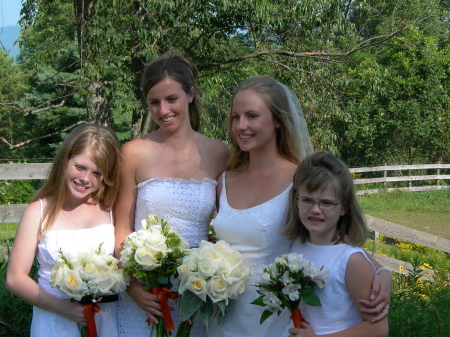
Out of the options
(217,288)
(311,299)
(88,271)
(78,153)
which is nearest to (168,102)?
(78,153)

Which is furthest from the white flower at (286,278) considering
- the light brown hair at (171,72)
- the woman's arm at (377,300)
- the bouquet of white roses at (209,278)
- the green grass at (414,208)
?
the green grass at (414,208)

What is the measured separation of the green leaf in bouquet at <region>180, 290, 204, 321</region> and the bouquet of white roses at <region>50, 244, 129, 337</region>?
408 mm

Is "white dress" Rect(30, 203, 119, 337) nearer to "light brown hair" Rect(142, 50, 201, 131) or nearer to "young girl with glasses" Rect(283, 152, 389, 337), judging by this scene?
"light brown hair" Rect(142, 50, 201, 131)

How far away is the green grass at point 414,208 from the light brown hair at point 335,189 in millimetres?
10496

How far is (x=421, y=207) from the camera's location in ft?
54.7

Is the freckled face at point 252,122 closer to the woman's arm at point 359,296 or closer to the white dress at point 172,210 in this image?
the white dress at point 172,210

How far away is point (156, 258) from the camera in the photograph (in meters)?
2.53

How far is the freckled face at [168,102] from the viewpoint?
3.12m

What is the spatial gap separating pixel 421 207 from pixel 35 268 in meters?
14.7

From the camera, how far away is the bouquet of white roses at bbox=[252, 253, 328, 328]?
7.68ft

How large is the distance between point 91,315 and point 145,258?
539mm

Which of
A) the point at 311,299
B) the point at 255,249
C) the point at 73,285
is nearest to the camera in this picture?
the point at 311,299

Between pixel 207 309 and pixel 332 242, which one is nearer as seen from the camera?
pixel 207 309

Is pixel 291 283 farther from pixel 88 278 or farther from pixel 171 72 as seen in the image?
pixel 171 72
